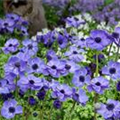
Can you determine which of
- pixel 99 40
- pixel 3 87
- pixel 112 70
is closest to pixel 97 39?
pixel 99 40

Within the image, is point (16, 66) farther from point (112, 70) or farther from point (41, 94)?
point (112, 70)

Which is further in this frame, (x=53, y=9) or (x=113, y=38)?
(x=53, y=9)

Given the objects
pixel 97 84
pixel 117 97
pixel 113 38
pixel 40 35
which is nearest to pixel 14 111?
pixel 97 84

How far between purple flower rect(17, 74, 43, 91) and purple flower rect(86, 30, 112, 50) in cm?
41

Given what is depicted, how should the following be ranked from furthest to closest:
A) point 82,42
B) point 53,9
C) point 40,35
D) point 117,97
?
1. point 53,9
2. point 40,35
3. point 82,42
4. point 117,97

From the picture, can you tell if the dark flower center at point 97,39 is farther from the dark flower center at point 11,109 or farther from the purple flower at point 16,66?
the dark flower center at point 11,109

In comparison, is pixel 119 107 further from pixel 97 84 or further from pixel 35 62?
pixel 35 62

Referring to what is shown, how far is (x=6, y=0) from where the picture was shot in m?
7.00

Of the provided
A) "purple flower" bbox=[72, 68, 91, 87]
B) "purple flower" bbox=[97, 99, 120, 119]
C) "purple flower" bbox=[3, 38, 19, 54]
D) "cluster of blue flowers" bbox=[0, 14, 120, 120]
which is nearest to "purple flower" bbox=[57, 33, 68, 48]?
"purple flower" bbox=[3, 38, 19, 54]

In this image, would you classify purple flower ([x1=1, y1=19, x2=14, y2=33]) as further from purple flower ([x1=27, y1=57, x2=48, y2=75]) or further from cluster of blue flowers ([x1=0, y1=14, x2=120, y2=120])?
purple flower ([x1=27, y1=57, x2=48, y2=75])

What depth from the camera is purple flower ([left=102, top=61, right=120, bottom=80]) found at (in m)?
3.35

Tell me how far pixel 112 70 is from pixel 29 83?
0.52 m

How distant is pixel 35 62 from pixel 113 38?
510 millimetres

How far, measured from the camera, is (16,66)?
3293 millimetres
